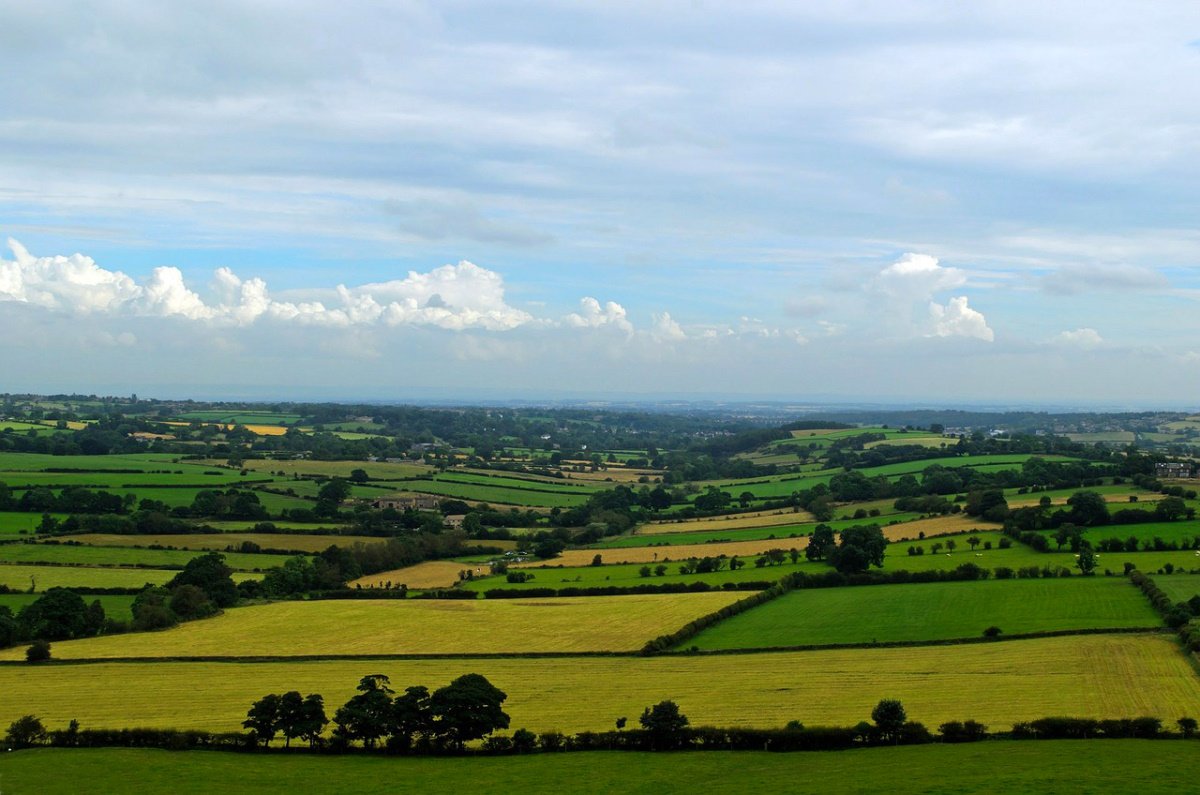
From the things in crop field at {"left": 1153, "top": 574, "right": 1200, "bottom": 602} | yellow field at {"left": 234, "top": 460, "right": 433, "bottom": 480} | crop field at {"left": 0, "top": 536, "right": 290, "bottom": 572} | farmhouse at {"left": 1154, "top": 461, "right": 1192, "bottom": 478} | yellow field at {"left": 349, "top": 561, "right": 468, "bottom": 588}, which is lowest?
yellow field at {"left": 349, "top": 561, "right": 468, "bottom": 588}

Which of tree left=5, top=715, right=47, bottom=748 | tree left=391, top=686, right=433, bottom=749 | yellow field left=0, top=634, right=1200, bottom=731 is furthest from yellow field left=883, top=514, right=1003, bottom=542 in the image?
tree left=5, top=715, right=47, bottom=748

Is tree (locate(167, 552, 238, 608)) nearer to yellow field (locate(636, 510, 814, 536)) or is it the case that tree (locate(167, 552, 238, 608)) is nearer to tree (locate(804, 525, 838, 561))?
tree (locate(804, 525, 838, 561))

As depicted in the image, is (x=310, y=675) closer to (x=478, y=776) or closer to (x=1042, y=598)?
(x=478, y=776)

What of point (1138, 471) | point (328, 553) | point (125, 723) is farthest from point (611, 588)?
point (1138, 471)

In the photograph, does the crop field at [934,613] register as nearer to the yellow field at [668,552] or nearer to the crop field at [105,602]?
the yellow field at [668,552]

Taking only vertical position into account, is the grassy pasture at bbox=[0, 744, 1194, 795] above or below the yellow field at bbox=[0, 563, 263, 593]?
above

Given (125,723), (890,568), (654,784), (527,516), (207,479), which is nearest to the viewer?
(654,784)
